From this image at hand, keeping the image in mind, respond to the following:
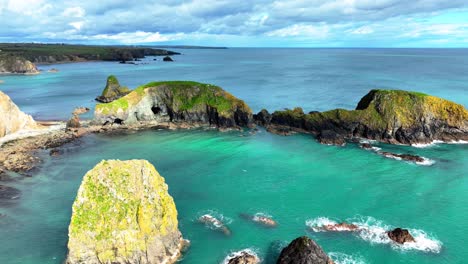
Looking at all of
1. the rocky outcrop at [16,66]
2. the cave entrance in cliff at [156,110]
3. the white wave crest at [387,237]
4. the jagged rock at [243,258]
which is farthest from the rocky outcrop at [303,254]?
the rocky outcrop at [16,66]

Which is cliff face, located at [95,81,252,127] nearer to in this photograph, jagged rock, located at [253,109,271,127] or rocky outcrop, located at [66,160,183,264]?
jagged rock, located at [253,109,271,127]

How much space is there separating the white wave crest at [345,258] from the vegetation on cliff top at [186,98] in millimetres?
45674

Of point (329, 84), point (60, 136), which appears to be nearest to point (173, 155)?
point (60, 136)

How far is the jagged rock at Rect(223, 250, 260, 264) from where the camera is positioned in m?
29.2

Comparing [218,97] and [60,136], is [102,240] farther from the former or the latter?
[218,97]

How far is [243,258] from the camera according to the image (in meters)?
29.4

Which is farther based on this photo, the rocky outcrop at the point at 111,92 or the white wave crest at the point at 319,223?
the rocky outcrop at the point at 111,92

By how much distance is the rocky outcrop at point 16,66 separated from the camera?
177m

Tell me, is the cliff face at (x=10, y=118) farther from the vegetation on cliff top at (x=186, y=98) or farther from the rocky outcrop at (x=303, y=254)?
the rocky outcrop at (x=303, y=254)

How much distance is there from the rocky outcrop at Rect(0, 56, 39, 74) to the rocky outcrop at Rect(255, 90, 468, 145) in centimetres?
17003

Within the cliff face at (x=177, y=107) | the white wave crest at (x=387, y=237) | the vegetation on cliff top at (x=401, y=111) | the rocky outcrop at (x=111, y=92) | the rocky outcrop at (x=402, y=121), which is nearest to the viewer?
the white wave crest at (x=387, y=237)

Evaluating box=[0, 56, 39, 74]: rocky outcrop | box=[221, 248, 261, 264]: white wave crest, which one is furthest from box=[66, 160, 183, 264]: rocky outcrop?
box=[0, 56, 39, 74]: rocky outcrop

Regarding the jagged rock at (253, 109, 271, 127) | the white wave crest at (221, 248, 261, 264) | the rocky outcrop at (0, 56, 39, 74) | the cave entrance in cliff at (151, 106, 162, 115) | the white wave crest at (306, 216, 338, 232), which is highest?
the rocky outcrop at (0, 56, 39, 74)

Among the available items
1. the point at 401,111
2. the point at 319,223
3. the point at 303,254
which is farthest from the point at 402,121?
the point at 303,254
